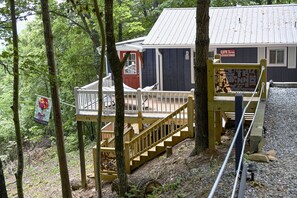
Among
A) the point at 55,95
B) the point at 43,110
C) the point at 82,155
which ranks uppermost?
the point at 55,95

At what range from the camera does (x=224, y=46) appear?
1462 cm

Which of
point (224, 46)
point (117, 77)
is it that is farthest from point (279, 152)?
point (224, 46)

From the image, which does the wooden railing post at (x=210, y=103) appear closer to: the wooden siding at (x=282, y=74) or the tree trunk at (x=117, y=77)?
the tree trunk at (x=117, y=77)

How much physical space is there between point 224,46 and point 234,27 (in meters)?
1.45

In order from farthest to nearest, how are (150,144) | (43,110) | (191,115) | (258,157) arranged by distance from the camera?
(43,110) < (150,144) < (191,115) < (258,157)

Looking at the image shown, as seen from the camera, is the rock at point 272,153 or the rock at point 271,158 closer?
the rock at point 271,158

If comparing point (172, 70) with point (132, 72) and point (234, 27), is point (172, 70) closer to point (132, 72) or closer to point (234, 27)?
point (132, 72)

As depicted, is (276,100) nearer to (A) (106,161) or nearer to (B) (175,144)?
(B) (175,144)

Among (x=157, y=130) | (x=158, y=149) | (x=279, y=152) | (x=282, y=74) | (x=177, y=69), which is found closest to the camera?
(x=279, y=152)

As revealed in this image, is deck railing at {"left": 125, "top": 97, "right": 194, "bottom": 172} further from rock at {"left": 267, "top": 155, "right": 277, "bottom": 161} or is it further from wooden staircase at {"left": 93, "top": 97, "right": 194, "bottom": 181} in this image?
rock at {"left": 267, "top": 155, "right": 277, "bottom": 161}

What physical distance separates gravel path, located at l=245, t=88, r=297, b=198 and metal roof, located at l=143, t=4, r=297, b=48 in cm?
380

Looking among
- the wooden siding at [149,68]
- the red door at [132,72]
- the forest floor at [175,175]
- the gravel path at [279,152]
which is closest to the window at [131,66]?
the red door at [132,72]

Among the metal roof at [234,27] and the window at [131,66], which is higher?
the metal roof at [234,27]

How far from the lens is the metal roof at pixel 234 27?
14.5 meters
